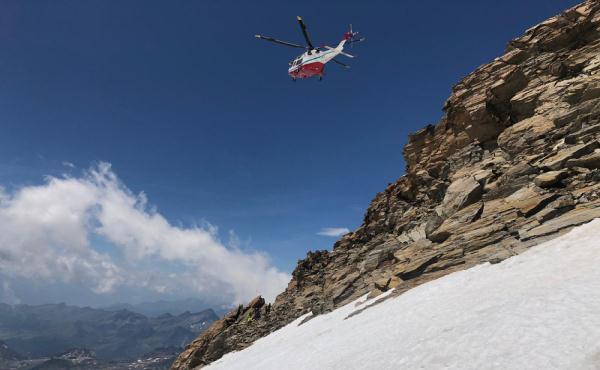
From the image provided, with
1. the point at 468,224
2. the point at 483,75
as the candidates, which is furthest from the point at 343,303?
the point at 483,75

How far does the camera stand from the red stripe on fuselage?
2413 inches

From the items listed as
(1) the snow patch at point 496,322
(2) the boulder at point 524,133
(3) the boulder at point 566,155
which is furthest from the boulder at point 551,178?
(1) the snow patch at point 496,322

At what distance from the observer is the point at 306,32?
2167 inches

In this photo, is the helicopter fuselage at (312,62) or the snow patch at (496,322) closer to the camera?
the snow patch at (496,322)

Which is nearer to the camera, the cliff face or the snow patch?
the snow patch

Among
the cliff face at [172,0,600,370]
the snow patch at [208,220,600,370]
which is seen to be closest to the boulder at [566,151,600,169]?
the cliff face at [172,0,600,370]

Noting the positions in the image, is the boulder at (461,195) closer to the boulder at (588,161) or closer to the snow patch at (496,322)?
the boulder at (588,161)

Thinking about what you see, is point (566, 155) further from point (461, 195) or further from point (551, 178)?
point (461, 195)

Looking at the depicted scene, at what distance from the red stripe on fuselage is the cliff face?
18.3 meters

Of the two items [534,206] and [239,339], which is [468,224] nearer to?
[534,206]

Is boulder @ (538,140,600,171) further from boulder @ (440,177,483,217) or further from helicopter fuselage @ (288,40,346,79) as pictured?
helicopter fuselage @ (288,40,346,79)

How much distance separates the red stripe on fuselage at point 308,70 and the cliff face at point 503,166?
18278 mm

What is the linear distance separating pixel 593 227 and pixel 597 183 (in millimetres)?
6141

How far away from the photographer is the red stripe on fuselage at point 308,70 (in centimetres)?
6128
